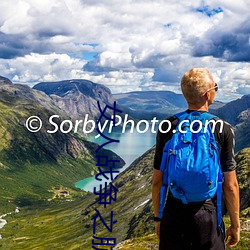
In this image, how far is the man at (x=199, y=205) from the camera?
11070 millimetres

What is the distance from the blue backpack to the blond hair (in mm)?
677

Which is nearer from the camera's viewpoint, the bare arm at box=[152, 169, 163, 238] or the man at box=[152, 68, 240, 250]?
the man at box=[152, 68, 240, 250]

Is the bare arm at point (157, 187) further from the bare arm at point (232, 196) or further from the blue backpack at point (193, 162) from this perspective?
the bare arm at point (232, 196)

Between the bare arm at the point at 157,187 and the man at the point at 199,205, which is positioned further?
the bare arm at the point at 157,187

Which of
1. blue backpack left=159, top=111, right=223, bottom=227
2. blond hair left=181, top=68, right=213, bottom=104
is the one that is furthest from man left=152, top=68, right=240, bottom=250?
blue backpack left=159, top=111, right=223, bottom=227

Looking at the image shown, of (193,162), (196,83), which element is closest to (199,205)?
(193,162)

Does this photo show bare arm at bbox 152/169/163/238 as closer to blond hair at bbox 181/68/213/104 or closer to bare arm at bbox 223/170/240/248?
bare arm at bbox 223/170/240/248

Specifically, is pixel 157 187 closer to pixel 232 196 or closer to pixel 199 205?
pixel 199 205

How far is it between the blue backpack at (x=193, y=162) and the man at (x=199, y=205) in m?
0.36

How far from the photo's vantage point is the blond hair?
443 inches

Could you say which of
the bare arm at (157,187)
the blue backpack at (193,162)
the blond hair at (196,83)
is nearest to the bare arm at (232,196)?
the blue backpack at (193,162)

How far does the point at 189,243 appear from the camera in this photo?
11.4m

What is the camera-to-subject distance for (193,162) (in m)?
10.4

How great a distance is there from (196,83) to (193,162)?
2490mm
